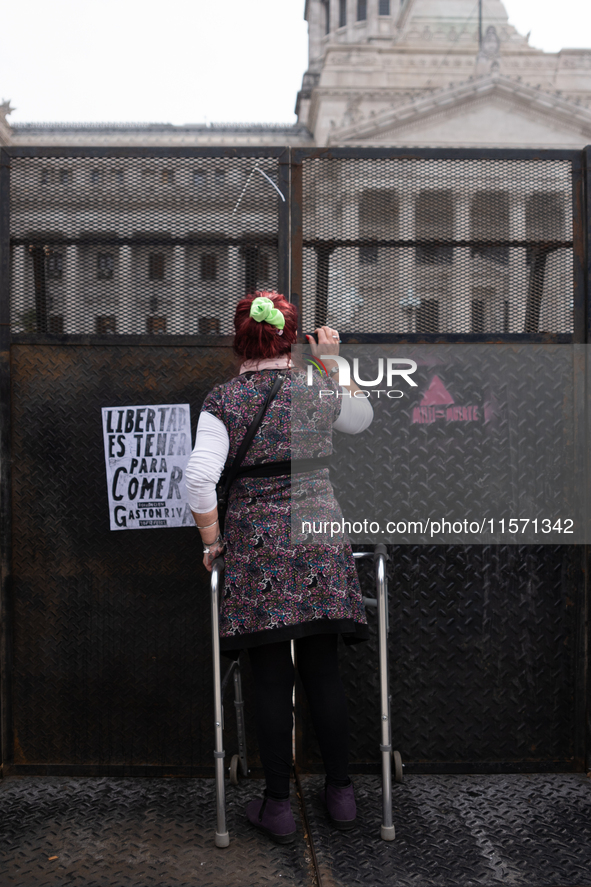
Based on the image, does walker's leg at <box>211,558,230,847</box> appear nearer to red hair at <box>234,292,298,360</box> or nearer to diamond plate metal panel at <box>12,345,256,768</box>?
diamond plate metal panel at <box>12,345,256,768</box>

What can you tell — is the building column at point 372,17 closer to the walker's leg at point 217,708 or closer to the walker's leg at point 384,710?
Result: the walker's leg at point 384,710

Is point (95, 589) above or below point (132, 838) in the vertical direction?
above

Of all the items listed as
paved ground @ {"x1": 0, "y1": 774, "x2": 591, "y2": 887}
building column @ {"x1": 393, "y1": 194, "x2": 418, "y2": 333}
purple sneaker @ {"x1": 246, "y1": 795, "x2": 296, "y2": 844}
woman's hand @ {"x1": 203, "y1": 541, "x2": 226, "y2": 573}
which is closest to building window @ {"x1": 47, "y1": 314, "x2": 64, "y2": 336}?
woman's hand @ {"x1": 203, "y1": 541, "x2": 226, "y2": 573}

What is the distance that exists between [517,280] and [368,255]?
709mm

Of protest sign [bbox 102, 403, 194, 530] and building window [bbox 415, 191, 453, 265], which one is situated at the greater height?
building window [bbox 415, 191, 453, 265]

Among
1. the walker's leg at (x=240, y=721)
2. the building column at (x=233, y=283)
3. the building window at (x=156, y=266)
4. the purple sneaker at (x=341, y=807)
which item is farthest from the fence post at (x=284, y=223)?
the purple sneaker at (x=341, y=807)

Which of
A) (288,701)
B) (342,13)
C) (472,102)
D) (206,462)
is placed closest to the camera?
(206,462)

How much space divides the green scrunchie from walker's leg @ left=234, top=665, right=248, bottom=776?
144 cm

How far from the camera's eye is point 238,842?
8.71 feet

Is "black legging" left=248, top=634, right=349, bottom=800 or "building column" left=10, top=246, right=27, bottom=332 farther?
"building column" left=10, top=246, right=27, bottom=332

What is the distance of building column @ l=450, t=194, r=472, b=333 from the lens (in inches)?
128

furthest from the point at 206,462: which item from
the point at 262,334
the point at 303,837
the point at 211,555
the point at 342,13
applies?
the point at 342,13

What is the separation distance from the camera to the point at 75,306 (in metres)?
3.24

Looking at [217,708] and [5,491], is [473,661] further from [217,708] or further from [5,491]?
[5,491]
